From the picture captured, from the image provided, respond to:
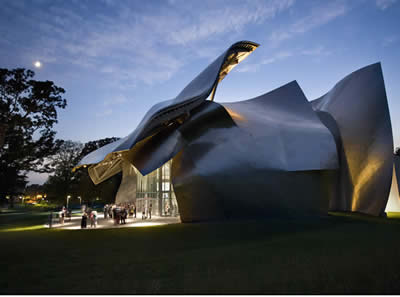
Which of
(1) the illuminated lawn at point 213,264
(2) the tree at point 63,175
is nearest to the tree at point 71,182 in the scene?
(2) the tree at point 63,175

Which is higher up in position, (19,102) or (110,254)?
(19,102)

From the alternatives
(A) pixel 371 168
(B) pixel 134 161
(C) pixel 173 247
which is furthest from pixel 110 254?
(A) pixel 371 168

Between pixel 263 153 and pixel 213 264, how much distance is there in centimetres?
1139

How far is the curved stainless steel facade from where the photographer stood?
1728 cm

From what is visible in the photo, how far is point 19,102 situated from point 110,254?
25.3m

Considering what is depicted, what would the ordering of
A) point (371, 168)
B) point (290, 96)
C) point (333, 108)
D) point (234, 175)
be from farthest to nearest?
point (290, 96) < point (333, 108) < point (371, 168) < point (234, 175)

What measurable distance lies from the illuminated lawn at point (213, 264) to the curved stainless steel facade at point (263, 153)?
439 cm

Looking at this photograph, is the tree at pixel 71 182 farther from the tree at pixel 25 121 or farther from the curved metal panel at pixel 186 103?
the curved metal panel at pixel 186 103

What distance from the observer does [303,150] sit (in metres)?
18.7

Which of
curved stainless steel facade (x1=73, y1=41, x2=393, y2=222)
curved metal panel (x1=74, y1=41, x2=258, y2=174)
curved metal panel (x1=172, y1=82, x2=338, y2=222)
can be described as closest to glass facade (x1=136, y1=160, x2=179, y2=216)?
curved stainless steel facade (x1=73, y1=41, x2=393, y2=222)

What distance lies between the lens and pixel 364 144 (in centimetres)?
1912

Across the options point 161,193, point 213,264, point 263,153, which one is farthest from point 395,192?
point 213,264

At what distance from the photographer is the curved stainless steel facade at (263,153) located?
56.7ft

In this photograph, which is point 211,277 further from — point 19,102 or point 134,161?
point 19,102
